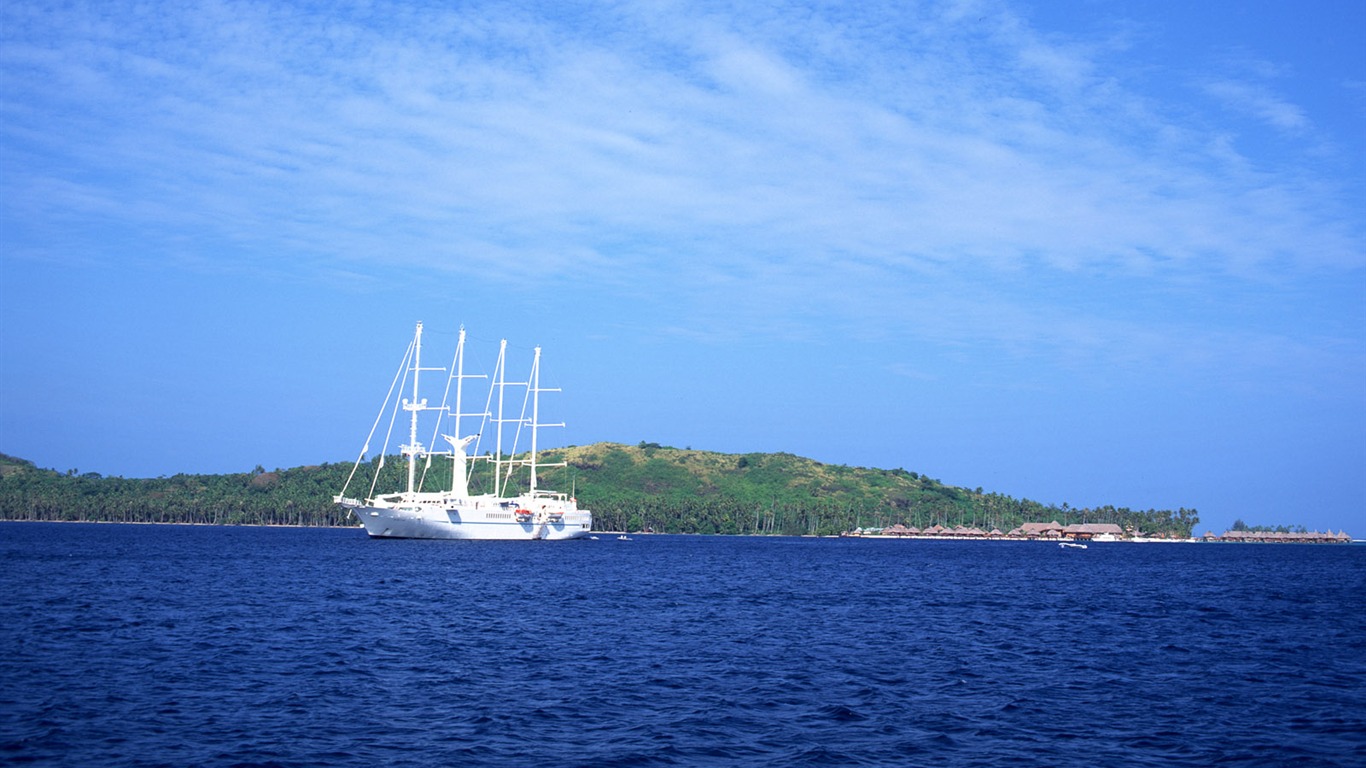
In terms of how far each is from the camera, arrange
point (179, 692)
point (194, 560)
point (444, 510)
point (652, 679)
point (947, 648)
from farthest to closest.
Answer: point (444, 510), point (194, 560), point (947, 648), point (652, 679), point (179, 692)

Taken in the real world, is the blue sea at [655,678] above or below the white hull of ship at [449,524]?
below

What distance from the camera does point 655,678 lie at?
29.6m

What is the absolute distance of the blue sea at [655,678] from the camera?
69.6 ft

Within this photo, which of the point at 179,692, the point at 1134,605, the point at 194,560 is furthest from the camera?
the point at 194,560

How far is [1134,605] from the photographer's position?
5866cm

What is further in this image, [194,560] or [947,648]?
[194,560]

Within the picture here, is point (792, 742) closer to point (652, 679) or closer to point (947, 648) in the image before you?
point (652, 679)

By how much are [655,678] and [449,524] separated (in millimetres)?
110644

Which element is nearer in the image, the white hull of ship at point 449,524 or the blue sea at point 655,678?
the blue sea at point 655,678

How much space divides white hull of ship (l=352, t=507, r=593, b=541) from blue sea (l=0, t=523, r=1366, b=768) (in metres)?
72.5

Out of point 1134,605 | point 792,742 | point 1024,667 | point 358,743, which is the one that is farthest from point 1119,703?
point 1134,605

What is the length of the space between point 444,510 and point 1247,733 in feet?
388

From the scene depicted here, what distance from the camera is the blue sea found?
21.2 metres

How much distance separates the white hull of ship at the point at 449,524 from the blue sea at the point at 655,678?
238ft
